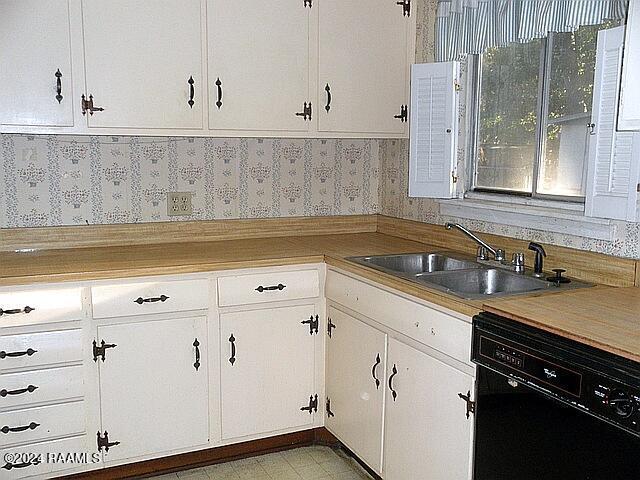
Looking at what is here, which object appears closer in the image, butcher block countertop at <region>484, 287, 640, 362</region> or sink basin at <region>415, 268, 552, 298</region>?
butcher block countertop at <region>484, 287, 640, 362</region>

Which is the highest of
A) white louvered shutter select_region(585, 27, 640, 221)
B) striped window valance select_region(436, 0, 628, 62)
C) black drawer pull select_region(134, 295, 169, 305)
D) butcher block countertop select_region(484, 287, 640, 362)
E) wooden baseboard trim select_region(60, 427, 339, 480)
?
striped window valance select_region(436, 0, 628, 62)

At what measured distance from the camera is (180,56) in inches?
114

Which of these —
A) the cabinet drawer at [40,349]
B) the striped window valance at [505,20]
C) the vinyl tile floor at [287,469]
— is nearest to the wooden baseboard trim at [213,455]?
the vinyl tile floor at [287,469]

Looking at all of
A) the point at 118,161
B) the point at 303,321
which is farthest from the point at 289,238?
the point at 118,161

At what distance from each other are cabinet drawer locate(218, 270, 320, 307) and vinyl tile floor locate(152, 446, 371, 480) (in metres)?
0.73

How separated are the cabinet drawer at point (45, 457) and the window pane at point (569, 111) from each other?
2117 mm

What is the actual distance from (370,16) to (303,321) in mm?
1464

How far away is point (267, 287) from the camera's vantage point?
114 inches

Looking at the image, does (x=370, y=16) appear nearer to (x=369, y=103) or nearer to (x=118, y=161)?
(x=369, y=103)

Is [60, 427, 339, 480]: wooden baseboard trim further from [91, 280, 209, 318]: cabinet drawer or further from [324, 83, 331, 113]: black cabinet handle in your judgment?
[324, 83, 331, 113]: black cabinet handle

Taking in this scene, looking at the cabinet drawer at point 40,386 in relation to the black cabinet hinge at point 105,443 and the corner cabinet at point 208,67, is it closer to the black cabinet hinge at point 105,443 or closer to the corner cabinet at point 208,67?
the black cabinet hinge at point 105,443

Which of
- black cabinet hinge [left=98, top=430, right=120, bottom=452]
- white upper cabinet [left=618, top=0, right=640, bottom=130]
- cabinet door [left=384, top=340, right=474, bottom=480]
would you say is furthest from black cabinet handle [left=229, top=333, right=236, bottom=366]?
white upper cabinet [left=618, top=0, right=640, bottom=130]

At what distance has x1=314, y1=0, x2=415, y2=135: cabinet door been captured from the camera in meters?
3.17

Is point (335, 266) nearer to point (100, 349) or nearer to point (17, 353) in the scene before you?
point (100, 349)
